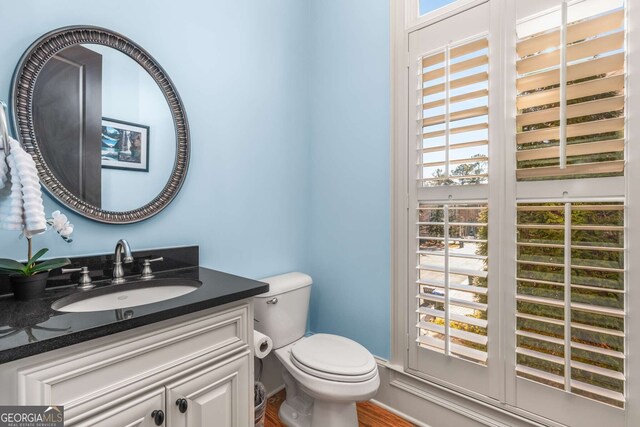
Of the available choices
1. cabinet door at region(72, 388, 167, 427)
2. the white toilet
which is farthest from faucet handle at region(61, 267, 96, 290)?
the white toilet

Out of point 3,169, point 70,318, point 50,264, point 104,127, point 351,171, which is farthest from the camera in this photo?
point 351,171

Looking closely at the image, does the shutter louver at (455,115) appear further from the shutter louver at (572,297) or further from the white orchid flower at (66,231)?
the white orchid flower at (66,231)

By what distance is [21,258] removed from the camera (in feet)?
3.55

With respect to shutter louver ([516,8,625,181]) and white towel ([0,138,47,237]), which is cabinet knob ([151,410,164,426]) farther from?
shutter louver ([516,8,625,181])

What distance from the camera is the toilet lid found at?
135cm

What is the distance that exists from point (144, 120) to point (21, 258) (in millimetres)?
678

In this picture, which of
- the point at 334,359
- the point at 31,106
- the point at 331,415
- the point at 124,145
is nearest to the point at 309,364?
the point at 334,359

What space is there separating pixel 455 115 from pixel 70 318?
1618 millimetres

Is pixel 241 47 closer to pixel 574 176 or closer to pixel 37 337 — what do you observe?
pixel 37 337

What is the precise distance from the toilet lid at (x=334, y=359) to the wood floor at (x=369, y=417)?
1.44 ft

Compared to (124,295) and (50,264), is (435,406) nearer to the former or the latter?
(124,295)

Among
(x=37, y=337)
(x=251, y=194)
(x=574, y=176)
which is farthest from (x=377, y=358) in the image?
(x=37, y=337)

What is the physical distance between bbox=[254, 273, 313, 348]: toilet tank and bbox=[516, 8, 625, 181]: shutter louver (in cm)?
123

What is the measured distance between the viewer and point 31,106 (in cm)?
108
